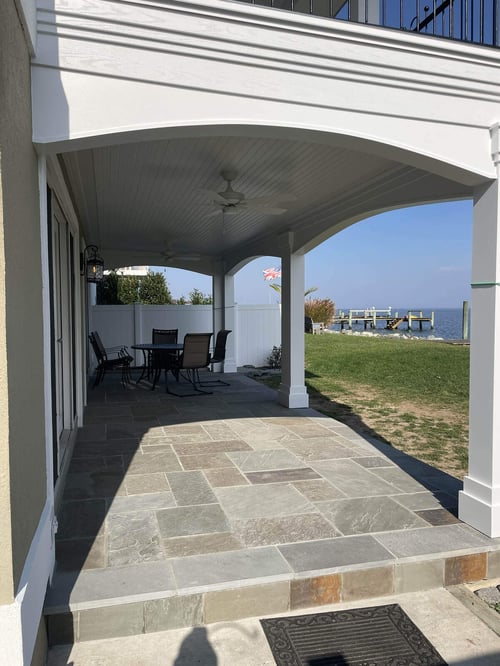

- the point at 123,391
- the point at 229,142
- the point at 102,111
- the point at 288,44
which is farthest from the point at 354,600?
the point at 123,391

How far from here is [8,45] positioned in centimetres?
163

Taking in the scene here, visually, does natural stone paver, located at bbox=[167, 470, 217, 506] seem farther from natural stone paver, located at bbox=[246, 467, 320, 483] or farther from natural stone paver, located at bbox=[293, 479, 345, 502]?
natural stone paver, located at bbox=[293, 479, 345, 502]

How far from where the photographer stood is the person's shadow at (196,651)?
6.67 ft

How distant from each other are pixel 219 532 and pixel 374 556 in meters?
0.90

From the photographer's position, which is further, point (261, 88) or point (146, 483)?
point (146, 483)

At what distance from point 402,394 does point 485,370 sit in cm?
527

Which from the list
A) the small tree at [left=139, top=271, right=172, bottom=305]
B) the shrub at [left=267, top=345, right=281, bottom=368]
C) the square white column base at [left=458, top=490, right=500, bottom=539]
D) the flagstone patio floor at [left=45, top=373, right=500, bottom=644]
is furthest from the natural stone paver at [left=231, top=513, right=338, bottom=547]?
the small tree at [left=139, top=271, right=172, bottom=305]

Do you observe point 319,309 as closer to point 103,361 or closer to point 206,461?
point 103,361

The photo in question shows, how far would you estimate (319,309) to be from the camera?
67.7 feet

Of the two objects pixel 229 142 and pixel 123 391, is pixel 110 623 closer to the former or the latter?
pixel 229 142

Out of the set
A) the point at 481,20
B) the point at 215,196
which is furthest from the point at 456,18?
the point at 215,196

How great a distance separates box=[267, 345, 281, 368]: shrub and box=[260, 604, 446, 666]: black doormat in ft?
28.8

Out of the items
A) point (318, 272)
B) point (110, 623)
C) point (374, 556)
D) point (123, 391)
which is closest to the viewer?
point (110, 623)

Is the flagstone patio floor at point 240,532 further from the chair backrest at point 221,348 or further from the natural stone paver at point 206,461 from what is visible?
the chair backrest at point 221,348
